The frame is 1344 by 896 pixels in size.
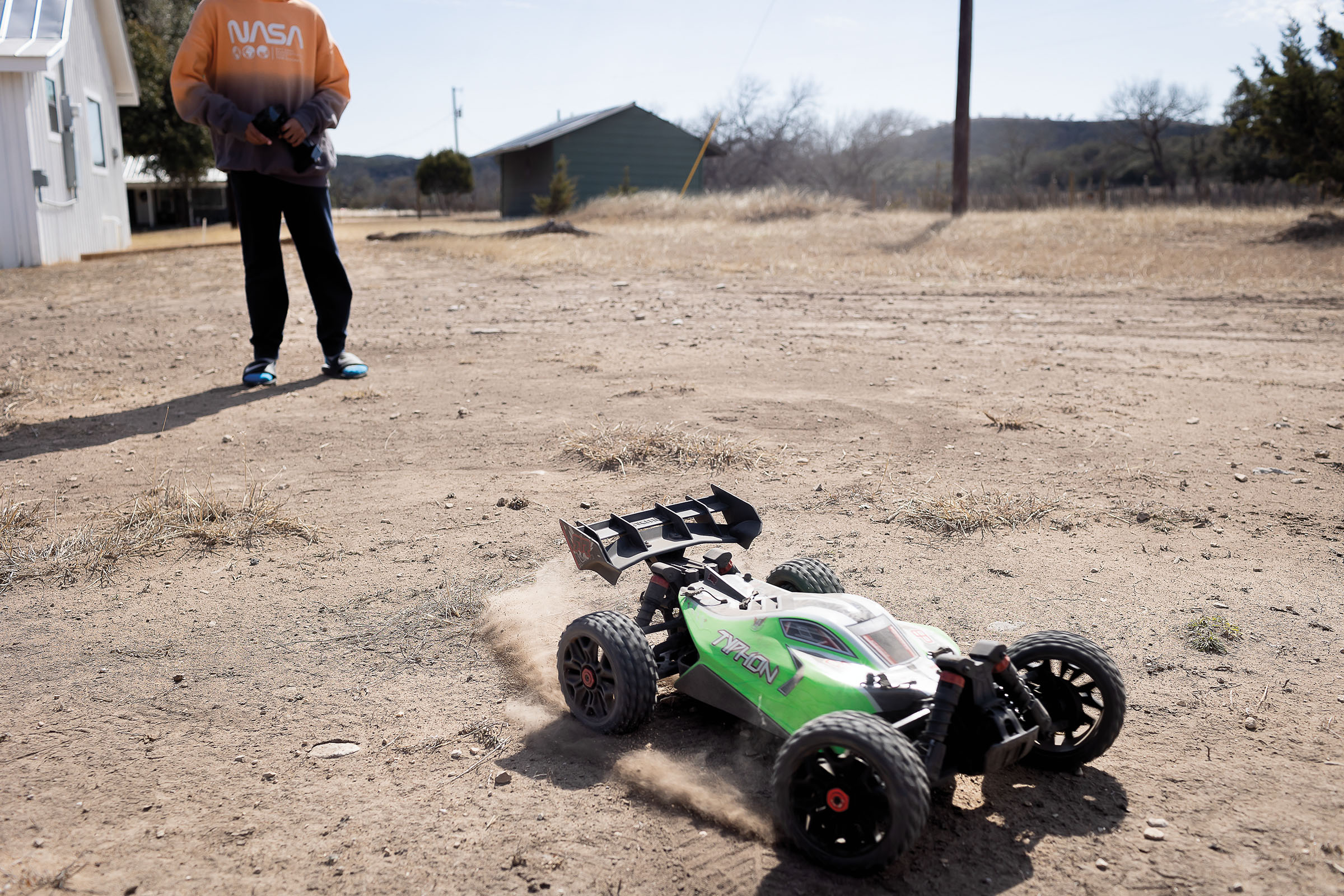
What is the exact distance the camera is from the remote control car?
216 centimetres

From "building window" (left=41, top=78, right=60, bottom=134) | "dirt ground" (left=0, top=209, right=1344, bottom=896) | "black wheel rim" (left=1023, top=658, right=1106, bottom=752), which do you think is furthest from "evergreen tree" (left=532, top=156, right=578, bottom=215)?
"black wheel rim" (left=1023, top=658, right=1106, bottom=752)

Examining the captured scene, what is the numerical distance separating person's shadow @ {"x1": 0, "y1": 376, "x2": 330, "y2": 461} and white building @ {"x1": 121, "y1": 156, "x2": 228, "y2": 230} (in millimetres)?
44543

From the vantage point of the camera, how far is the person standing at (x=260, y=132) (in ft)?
20.1

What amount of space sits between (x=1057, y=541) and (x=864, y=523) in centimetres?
81

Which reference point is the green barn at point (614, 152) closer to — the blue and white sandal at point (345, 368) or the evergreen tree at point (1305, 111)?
the evergreen tree at point (1305, 111)

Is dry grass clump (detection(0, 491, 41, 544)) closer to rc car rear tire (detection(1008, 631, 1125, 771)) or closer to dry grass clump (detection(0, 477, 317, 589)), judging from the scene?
dry grass clump (detection(0, 477, 317, 589))

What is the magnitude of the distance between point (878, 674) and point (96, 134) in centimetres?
2343

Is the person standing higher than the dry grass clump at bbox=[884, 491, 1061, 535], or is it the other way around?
the person standing

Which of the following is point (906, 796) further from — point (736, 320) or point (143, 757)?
point (736, 320)

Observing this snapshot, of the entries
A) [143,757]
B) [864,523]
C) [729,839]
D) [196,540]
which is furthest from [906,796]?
[196,540]

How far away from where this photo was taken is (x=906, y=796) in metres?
2.02

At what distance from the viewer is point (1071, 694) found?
2.57 meters

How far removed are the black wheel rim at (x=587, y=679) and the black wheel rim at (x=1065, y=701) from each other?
1.15 m

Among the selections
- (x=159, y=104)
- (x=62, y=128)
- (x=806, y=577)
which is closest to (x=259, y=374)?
(x=806, y=577)
